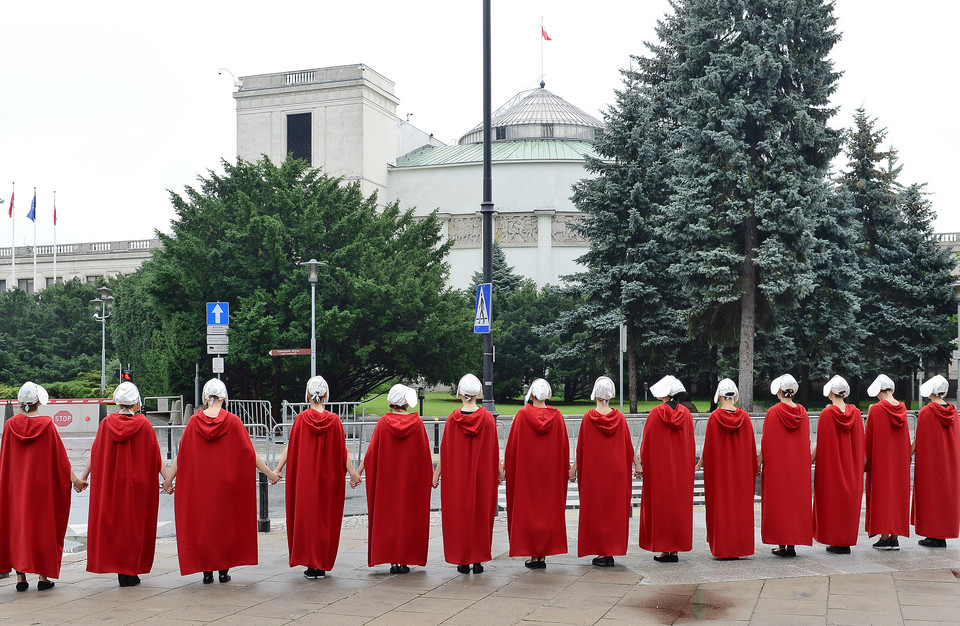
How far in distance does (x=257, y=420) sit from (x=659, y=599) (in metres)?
20.0

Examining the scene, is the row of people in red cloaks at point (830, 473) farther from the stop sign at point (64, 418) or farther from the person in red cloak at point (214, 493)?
the stop sign at point (64, 418)

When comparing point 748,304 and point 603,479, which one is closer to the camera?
point 603,479

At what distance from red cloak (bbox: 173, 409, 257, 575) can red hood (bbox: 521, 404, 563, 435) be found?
2.50 m

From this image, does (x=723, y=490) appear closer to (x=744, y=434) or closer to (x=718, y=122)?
(x=744, y=434)

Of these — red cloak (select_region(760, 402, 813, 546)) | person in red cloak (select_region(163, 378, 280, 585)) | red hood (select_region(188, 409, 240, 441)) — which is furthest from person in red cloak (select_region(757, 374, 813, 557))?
red hood (select_region(188, 409, 240, 441))

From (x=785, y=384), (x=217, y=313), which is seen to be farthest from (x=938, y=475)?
(x=217, y=313)

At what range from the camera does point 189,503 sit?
8711 mm

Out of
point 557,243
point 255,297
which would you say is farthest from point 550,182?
point 255,297

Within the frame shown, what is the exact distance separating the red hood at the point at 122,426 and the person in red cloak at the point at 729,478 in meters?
5.04

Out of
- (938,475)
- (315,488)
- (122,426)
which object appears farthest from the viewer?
(938,475)

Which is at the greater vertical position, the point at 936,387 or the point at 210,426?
the point at 936,387

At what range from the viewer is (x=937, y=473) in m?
10.2

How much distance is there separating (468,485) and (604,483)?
1.28 meters

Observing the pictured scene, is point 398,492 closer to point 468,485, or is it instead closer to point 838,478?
point 468,485
